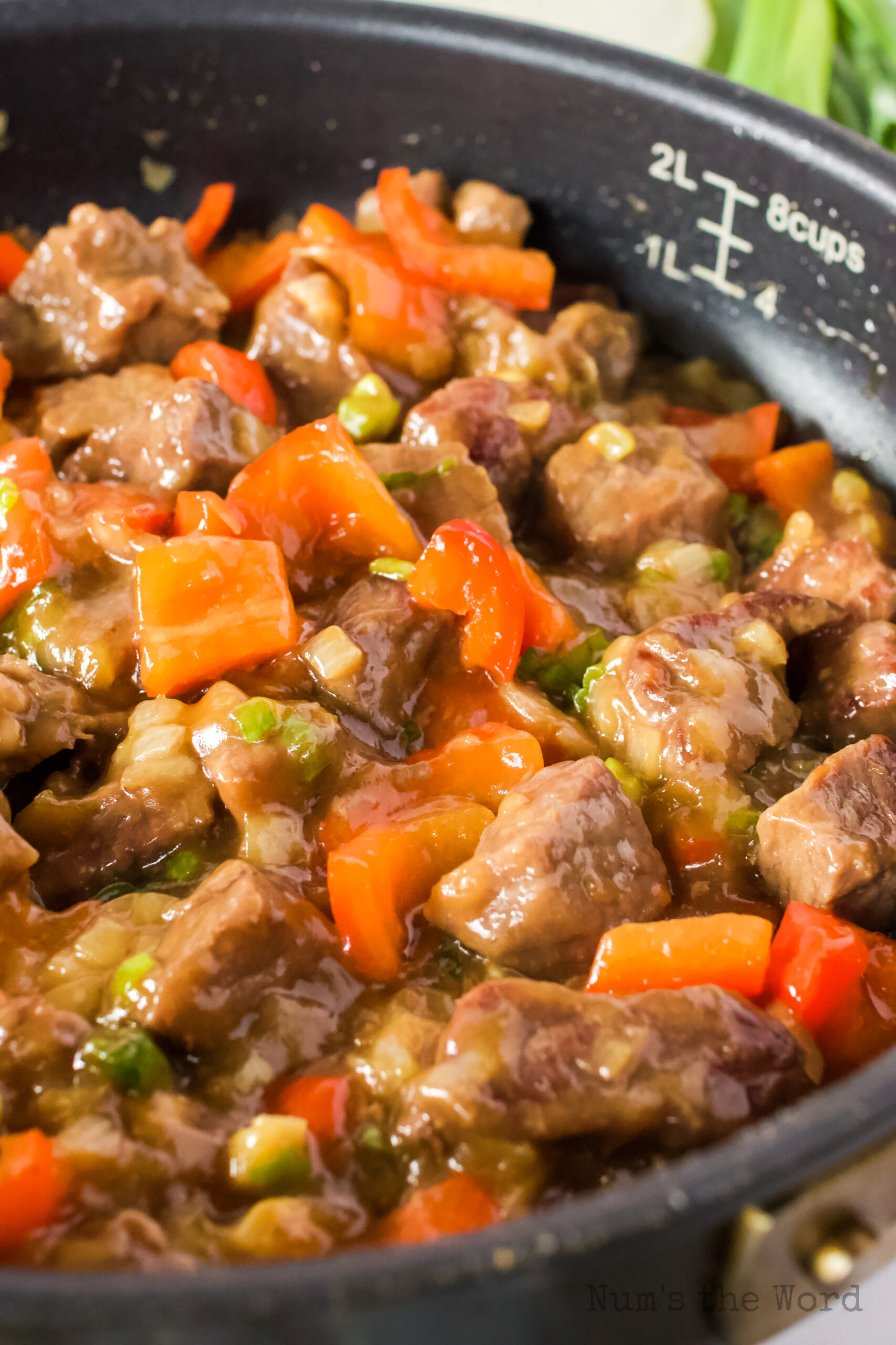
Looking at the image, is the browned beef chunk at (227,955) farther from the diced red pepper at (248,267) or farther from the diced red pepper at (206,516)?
the diced red pepper at (248,267)

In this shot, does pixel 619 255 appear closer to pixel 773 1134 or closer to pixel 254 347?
pixel 254 347

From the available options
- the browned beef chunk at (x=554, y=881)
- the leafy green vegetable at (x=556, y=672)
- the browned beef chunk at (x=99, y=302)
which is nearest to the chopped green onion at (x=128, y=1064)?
the browned beef chunk at (x=554, y=881)

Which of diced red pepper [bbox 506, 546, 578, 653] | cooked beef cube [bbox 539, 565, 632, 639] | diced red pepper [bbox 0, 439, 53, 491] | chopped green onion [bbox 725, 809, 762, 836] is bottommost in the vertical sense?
chopped green onion [bbox 725, 809, 762, 836]

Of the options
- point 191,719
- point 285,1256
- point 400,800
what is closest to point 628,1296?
point 285,1256

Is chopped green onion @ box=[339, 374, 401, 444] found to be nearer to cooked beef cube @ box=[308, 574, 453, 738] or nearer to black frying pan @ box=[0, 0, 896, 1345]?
cooked beef cube @ box=[308, 574, 453, 738]

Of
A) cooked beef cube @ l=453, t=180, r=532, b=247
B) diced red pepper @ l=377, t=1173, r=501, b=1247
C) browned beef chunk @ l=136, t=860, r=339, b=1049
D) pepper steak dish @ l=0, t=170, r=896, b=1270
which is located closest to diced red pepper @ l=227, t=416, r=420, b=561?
pepper steak dish @ l=0, t=170, r=896, b=1270
